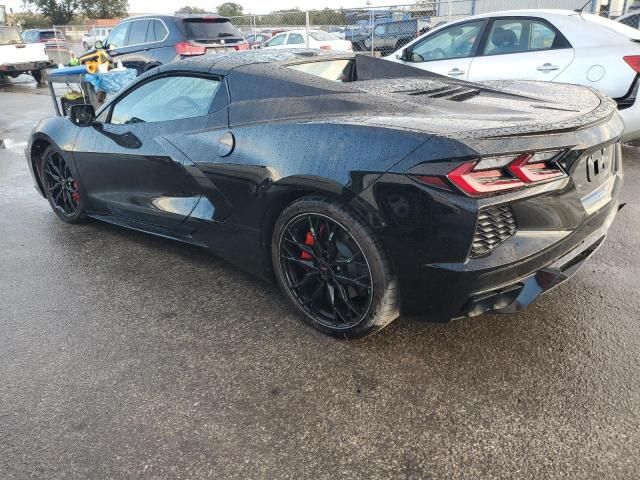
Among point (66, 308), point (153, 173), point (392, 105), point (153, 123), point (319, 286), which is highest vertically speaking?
point (392, 105)

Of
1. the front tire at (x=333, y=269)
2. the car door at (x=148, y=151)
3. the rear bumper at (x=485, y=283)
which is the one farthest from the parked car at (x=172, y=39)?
the rear bumper at (x=485, y=283)

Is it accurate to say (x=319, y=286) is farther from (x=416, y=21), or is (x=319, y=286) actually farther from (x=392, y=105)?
(x=416, y=21)

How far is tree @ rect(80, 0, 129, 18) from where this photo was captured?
52.9 metres

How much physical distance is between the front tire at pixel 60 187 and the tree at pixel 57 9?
5576 cm

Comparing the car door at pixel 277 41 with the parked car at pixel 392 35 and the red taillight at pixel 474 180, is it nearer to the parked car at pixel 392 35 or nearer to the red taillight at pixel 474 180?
the parked car at pixel 392 35

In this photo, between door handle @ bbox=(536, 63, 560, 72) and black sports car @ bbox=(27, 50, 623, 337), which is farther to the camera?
door handle @ bbox=(536, 63, 560, 72)

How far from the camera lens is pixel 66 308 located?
3160 mm

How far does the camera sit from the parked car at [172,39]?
35.1 feet

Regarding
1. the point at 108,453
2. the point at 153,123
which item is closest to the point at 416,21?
the point at 153,123

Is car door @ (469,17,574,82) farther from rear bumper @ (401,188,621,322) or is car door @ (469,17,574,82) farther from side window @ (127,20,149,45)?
side window @ (127,20,149,45)

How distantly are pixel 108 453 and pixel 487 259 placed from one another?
170 centimetres

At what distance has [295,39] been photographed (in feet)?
54.4

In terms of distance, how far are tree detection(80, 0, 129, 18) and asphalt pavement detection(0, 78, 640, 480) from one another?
59122mm

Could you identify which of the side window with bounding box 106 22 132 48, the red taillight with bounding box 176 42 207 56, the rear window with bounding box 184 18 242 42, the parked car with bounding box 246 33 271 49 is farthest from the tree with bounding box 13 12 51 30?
the red taillight with bounding box 176 42 207 56
